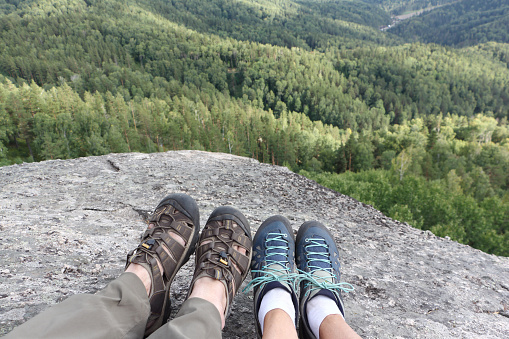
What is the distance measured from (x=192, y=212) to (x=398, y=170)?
5062cm

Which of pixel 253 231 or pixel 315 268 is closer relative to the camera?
pixel 315 268

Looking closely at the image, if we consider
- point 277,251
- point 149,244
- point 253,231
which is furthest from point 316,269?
point 149,244

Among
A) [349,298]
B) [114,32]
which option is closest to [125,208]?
[349,298]

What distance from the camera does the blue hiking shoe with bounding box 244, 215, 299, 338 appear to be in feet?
9.71

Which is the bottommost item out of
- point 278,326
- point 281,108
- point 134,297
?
point 281,108

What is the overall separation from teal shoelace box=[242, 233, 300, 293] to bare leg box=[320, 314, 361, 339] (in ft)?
1.70

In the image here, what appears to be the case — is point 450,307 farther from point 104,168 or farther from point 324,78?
point 324,78

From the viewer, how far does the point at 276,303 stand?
270 centimetres

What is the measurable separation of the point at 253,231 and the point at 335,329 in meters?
2.71

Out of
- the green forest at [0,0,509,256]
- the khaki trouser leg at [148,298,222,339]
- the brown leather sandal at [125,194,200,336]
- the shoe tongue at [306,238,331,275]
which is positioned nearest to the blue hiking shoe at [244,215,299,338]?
the shoe tongue at [306,238,331,275]

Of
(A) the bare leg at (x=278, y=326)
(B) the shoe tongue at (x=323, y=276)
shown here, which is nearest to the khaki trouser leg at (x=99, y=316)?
(A) the bare leg at (x=278, y=326)

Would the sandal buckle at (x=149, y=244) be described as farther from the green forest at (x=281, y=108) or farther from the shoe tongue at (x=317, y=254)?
the green forest at (x=281, y=108)

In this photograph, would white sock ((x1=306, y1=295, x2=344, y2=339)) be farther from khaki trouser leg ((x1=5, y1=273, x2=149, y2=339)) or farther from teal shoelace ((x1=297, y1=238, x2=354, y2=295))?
khaki trouser leg ((x1=5, y1=273, x2=149, y2=339))

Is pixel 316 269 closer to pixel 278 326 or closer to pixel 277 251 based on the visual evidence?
pixel 277 251
